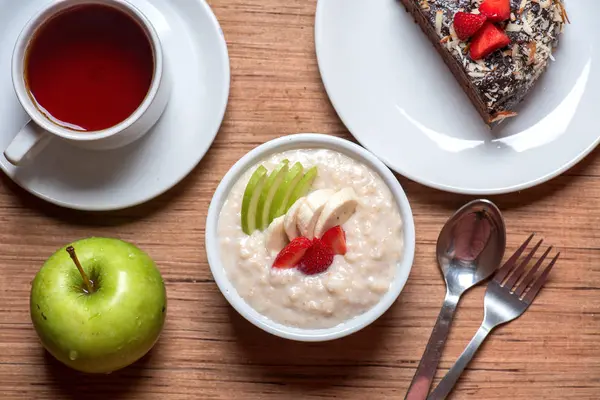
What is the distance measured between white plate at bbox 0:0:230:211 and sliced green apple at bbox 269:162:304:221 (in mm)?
223

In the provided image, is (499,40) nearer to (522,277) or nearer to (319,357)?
(522,277)

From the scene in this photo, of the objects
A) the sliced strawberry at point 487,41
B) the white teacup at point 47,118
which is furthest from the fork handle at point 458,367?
the white teacup at point 47,118

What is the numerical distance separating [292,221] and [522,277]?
658 mm

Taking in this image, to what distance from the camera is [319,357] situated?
80.3 inches

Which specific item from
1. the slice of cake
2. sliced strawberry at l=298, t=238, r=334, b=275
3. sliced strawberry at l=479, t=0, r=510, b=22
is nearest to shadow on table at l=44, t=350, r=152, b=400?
sliced strawberry at l=298, t=238, r=334, b=275

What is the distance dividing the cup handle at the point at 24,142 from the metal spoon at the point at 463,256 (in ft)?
3.37

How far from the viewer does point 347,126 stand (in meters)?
2.00

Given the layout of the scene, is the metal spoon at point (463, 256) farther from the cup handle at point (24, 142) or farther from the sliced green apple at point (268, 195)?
the cup handle at point (24, 142)

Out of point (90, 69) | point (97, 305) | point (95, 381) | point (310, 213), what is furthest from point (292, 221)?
point (95, 381)

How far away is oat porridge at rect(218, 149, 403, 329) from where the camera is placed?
72.2 inches

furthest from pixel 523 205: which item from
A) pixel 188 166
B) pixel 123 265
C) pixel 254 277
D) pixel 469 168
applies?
pixel 123 265

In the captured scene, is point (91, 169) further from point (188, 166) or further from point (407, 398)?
point (407, 398)

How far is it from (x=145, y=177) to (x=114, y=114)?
0.62 ft

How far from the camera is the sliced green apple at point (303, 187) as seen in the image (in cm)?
188
